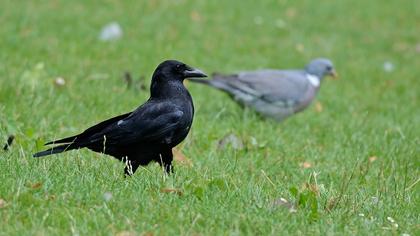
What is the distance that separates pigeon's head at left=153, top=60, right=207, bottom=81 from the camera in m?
5.31

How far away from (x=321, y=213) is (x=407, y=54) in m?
8.62

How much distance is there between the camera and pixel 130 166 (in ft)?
16.1

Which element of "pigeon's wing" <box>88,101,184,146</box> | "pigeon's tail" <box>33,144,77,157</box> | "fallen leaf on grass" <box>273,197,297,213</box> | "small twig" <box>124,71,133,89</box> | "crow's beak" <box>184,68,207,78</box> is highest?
"crow's beak" <box>184,68,207,78</box>

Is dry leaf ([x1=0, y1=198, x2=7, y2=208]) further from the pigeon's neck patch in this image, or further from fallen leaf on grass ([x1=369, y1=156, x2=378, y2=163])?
the pigeon's neck patch

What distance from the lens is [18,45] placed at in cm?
961

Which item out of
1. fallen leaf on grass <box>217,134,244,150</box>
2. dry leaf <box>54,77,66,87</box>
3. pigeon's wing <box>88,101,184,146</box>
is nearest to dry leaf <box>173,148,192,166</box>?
fallen leaf on grass <box>217,134,244,150</box>

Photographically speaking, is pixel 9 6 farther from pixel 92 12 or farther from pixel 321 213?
pixel 321 213

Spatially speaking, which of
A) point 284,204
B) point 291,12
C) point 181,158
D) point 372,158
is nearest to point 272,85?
point 372,158

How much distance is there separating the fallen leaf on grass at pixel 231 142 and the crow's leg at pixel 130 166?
1547mm

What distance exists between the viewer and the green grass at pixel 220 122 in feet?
13.5

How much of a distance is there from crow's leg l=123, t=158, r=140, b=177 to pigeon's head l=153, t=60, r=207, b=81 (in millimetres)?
601

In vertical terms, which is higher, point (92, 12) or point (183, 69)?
point (183, 69)

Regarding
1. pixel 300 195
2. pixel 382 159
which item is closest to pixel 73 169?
pixel 300 195

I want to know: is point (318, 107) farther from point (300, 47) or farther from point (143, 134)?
point (143, 134)
